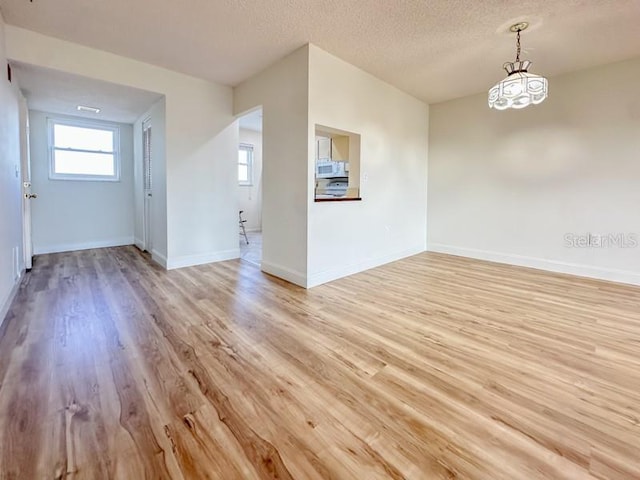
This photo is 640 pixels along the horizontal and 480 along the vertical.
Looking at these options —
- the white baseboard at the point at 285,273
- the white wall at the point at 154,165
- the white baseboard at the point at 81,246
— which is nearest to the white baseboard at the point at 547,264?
the white baseboard at the point at 285,273

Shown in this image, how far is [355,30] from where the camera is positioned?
9.66 ft

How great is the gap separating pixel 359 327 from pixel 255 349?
827 millimetres

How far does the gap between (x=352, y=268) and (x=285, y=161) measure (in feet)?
5.11

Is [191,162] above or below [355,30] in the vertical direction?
below

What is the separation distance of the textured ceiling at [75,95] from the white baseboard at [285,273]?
2596 millimetres

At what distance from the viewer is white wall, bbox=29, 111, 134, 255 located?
5020mm

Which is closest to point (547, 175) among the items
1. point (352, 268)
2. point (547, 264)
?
point (547, 264)

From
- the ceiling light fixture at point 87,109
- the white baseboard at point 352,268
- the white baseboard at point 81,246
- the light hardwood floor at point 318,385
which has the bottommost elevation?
the light hardwood floor at point 318,385

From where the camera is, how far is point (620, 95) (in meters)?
3.65

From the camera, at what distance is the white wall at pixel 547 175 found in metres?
3.69

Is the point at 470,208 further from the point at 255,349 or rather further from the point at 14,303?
the point at 14,303

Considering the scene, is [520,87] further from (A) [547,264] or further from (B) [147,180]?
(B) [147,180]

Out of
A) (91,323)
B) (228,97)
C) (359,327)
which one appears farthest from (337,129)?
(91,323)

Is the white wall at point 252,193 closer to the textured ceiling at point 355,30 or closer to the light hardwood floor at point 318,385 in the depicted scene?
the textured ceiling at point 355,30
